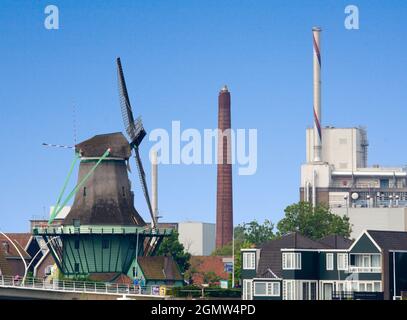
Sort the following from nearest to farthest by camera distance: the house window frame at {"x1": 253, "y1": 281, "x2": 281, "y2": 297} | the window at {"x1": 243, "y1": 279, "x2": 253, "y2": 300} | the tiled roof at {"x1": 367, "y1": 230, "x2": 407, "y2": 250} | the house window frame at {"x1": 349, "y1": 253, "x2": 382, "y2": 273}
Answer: the tiled roof at {"x1": 367, "y1": 230, "x2": 407, "y2": 250}, the house window frame at {"x1": 349, "y1": 253, "x2": 382, "y2": 273}, the house window frame at {"x1": 253, "y1": 281, "x2": 281, "y2": 297}, the window at {"x1": 243, "y1": 279, "x2": 253, "y2": 300}

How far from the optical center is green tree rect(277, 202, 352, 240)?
168 metres

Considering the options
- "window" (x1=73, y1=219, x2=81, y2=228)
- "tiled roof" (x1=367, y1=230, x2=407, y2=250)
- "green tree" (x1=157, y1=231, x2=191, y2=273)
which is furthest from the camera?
"green tree" (x1=157, y1=231, x2=191, y2=273)

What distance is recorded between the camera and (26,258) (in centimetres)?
16275

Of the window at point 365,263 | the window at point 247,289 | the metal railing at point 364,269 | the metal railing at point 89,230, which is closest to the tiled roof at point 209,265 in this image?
the metal railing at point 89,230

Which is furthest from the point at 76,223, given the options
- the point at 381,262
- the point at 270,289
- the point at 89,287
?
the point at 381,262

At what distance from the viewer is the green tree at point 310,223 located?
16850 centimetres

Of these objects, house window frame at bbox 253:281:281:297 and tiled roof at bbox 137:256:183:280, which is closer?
house window frame at bbox 253:281:281:297

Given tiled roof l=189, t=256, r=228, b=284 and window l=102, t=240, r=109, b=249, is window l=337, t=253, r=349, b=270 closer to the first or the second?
window l=102, t=240, r=109, b=249

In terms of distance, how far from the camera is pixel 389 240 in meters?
108

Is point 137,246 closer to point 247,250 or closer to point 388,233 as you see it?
point 247,250

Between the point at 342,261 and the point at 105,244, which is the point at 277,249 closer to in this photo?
the point at 342,261

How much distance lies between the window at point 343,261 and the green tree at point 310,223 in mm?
56132

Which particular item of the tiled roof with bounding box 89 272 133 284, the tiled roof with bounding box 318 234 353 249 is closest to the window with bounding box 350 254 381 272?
the tiled roof with bounding box 318 234 353 249
